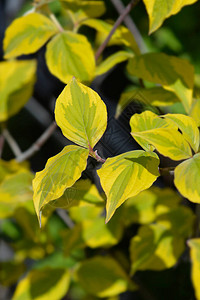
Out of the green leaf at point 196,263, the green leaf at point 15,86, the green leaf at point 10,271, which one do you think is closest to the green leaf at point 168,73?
the green leaf at point 196,263

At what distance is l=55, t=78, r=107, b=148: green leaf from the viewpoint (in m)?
0.48

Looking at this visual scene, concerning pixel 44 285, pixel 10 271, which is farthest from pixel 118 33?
pixel 10 271

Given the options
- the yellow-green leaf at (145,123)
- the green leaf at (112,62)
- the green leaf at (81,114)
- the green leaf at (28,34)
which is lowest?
the green leaf at (112,62)

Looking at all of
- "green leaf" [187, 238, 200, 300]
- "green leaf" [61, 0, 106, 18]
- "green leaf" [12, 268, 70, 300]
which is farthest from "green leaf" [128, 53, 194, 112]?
"green leaf" [12, 268, 70, 300]

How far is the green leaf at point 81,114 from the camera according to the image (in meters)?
0.48

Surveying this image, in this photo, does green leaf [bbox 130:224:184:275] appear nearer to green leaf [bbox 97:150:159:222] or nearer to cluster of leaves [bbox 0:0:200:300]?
cluster of leaves [bbox 0:0:200:300]

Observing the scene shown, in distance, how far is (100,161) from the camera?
479mm

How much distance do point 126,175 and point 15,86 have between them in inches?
26.3

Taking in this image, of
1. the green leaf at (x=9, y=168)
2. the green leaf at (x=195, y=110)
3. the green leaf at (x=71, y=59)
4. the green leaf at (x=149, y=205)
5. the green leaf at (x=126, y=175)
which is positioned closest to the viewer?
the green leaf at (x=126, y=175)

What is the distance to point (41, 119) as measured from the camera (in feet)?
5.23

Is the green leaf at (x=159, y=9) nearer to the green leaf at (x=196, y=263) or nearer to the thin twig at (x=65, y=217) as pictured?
the green leaf at (x=196, y=263)

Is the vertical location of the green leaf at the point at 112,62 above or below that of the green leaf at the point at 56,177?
below

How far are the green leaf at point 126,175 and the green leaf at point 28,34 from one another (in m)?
0.37

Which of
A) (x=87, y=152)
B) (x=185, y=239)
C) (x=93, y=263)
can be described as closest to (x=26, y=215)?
(x=93, y=263)
